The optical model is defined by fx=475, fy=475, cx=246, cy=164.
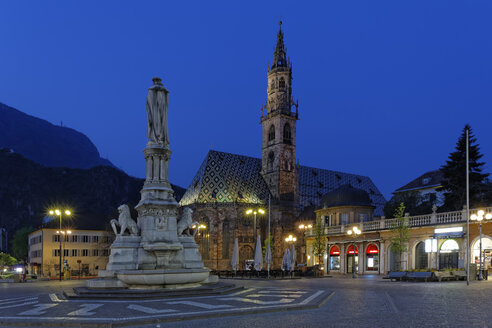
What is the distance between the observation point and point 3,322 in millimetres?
12570

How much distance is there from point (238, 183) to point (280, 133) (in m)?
13.5

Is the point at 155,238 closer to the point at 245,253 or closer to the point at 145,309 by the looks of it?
the point at 145,309

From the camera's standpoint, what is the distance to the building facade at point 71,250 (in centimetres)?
7194

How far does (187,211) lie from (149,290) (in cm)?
544

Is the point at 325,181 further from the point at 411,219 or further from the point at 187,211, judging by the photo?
the point at 187,211

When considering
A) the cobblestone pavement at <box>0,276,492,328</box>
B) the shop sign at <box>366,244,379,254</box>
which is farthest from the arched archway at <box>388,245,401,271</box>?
the cobblestone pavement at <box>0,276,492,328</box>

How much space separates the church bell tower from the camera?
299ft

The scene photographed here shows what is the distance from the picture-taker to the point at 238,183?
86.9 meters

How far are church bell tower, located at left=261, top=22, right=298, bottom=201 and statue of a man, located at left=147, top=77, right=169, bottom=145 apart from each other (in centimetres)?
6700

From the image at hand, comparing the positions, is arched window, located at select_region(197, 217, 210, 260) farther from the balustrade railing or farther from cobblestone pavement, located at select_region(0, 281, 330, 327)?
cobblestone pavement, located at select_region(0, 281, 330, 327)

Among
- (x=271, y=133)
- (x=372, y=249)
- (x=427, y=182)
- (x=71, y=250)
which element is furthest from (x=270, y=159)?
(x=372, y=249)

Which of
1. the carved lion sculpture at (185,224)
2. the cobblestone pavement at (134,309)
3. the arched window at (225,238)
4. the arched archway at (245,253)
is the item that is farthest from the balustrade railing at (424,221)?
the cobblestone pavement at (134,309)

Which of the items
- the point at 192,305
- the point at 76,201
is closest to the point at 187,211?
the point at 192,305

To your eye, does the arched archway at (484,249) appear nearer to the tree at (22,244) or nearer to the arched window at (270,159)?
the arched window at (270,159)
